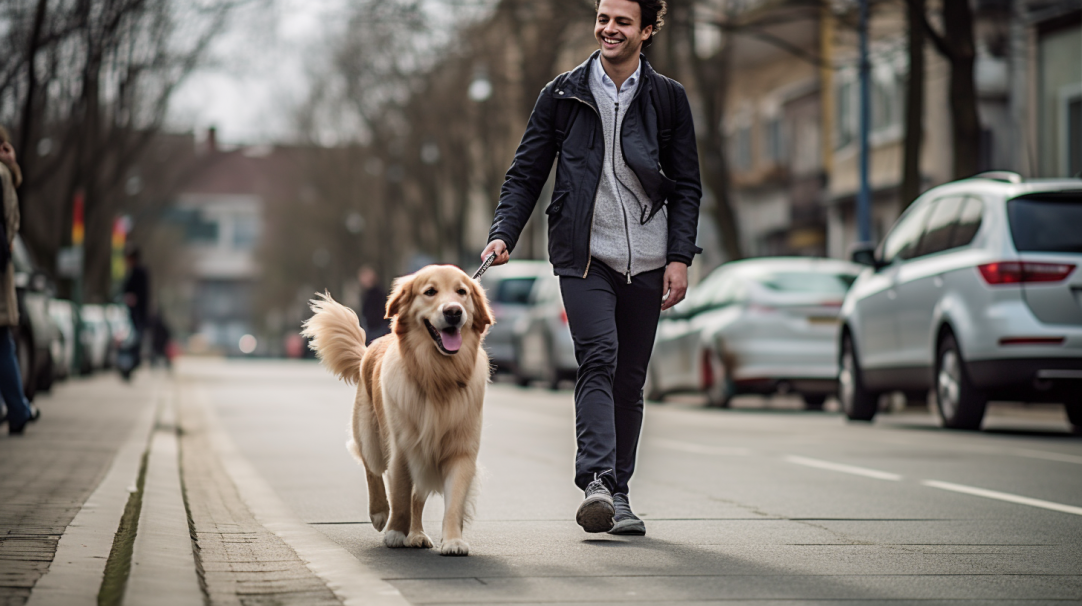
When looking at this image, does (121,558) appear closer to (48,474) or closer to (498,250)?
(498,250)

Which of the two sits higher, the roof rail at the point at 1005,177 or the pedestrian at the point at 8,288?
the roof rail at the point at 1005,177

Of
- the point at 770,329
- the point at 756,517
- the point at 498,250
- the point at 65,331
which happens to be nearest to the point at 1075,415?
the point at 770,329

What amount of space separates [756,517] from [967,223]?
19.8 feet

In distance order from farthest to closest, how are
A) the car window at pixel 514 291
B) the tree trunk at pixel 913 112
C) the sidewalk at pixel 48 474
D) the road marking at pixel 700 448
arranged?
the car window at pixel 514 291 < the tree trunk at pixel 913 112 < the road marking at pixel 700 448 < the sidewalk at pixel 48 474

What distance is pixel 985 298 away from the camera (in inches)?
492

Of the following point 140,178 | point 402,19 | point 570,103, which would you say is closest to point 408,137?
point 140,178

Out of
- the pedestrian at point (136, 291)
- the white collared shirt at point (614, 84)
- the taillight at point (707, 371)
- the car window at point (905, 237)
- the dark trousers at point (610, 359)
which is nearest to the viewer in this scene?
the dark trousers at point (610, 359)

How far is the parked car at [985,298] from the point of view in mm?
12156

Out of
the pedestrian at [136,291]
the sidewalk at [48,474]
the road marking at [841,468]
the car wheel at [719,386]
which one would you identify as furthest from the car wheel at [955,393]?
the pedestrian at [136,291]

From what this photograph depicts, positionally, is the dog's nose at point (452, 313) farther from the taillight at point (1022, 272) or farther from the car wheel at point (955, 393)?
the car wheel at point (955, 393)

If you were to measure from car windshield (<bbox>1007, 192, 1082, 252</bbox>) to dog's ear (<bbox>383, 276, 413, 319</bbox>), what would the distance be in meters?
7.24

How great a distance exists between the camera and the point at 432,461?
6289 millimetres

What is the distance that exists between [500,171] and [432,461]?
37.4 metres

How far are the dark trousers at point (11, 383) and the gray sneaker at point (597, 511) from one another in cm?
527
